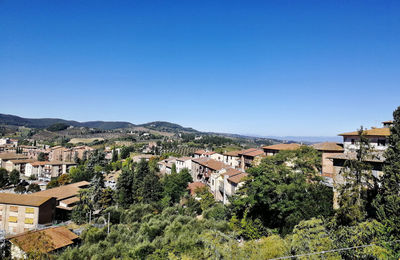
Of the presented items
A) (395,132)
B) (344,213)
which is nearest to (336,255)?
(344,213)

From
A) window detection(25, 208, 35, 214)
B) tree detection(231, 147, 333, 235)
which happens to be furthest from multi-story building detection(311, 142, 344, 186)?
window detection(25, 208, 35, 214)

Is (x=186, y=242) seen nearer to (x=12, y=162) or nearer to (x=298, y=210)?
(x=298, y=210)

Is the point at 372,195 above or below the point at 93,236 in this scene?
above

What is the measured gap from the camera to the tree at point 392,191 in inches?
475

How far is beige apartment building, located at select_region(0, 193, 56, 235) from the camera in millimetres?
28188

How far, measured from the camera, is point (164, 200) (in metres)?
37.0

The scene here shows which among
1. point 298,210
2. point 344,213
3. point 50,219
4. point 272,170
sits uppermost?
point 272,170

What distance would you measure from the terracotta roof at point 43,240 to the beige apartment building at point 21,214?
31.8 ft

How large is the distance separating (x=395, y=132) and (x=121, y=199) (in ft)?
127

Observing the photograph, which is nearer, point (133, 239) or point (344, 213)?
point (344, 213)

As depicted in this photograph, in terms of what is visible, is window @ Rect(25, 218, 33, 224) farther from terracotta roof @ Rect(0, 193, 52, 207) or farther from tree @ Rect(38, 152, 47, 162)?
tree @ Rect(38, 152, 47, 162)

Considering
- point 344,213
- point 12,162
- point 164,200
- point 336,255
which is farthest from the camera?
point 12,162

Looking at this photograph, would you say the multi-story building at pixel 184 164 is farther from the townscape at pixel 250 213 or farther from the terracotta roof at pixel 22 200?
the terracotta roof at pixel 22 200

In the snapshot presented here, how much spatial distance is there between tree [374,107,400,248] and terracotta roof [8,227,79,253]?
21.9 meters
